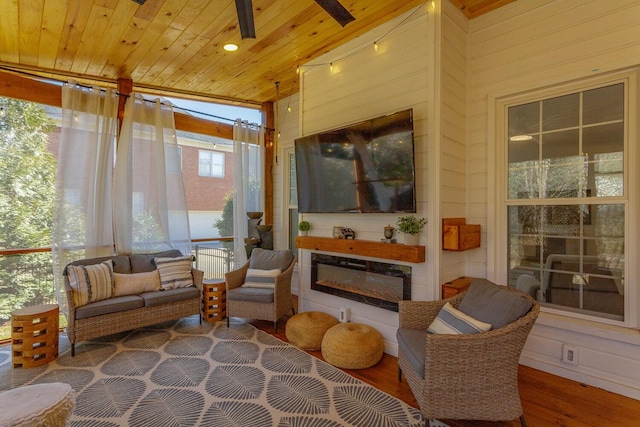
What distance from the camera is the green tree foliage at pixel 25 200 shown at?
357cm

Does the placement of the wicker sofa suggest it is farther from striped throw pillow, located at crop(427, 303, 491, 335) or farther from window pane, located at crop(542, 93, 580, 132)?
window pane, located at crop(542, 93, 580, 132)

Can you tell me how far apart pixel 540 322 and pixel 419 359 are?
4.55ft

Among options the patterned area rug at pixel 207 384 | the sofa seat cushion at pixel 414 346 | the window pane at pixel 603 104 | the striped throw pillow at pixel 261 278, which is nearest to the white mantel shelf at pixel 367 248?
the striped throw pillow at pixel 261 278

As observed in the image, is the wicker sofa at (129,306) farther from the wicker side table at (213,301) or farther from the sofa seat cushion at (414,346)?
the sofa seat cushion at (414,346)

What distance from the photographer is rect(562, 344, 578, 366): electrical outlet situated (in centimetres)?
248

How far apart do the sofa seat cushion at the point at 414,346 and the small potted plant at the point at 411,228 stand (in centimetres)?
78

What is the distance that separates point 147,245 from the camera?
4.10 metres

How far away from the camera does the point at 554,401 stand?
224 cm

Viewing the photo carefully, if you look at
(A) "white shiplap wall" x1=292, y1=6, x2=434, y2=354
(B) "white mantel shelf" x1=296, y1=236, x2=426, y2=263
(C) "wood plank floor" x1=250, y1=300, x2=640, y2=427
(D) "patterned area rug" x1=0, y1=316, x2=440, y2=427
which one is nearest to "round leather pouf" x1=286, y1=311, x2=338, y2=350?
(D) "patterned area rug" x1=0, y1=316, x2=440, y2=427

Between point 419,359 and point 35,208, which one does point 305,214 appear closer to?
point 419,359

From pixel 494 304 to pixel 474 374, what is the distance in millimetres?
483

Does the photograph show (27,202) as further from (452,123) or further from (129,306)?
(452,123)

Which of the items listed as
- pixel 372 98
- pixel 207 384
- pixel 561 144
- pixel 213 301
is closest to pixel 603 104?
pixel 561 144

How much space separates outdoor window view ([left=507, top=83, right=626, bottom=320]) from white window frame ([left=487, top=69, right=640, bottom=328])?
40 millimetres
